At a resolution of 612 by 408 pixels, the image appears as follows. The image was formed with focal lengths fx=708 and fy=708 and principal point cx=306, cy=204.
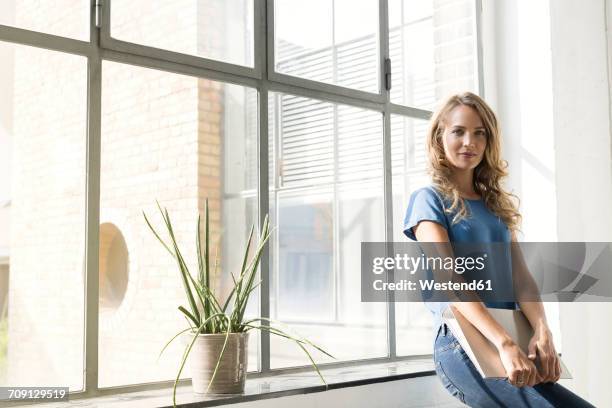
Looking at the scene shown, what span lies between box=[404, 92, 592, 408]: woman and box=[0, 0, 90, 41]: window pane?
4.45 feet

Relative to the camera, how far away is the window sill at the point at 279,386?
229 cm

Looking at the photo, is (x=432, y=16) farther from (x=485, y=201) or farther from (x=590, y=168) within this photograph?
(x=485, y=201)

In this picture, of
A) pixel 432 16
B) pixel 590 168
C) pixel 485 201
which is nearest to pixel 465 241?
pixel 485 201

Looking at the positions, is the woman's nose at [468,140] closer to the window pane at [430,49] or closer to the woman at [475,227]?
the woman at [475,227]

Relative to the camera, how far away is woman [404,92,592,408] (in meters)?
2.33

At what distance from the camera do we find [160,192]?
2717 millimetres

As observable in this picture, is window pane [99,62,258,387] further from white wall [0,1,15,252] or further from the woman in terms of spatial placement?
the woman

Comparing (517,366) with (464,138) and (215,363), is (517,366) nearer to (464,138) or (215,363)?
(464,138)

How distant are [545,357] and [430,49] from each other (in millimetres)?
1993

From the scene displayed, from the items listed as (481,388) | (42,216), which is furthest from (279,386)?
(42,216)

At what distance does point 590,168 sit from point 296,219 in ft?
5.37

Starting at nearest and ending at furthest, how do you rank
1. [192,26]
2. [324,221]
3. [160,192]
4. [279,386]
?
[279,386], [160,192], [192,26], [324,221]

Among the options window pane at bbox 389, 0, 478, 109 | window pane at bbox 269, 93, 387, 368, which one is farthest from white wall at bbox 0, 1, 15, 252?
window pane at bbox 389, 0, 478, 109

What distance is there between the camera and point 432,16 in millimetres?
3834
